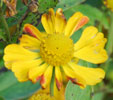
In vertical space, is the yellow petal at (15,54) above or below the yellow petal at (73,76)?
A: above

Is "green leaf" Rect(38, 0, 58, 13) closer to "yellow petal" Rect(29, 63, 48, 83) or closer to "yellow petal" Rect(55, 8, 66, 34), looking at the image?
"yellow petal" Rect(55, 8, 66, 34)

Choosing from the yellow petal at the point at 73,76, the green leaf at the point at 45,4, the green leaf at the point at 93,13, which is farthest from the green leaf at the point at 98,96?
the green leaf at the point at 45,4

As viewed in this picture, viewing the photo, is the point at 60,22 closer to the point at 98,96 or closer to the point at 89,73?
the point at 89,73

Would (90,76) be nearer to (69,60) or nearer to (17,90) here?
(69,60)

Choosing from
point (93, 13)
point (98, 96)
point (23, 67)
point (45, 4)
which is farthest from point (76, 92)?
point (93, 13)

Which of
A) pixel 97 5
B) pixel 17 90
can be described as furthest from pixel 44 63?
pixel 97 5

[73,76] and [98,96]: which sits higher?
[73,76]

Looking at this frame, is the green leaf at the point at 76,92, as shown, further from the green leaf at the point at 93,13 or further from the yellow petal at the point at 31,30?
the green leaf at the point at 93,13
